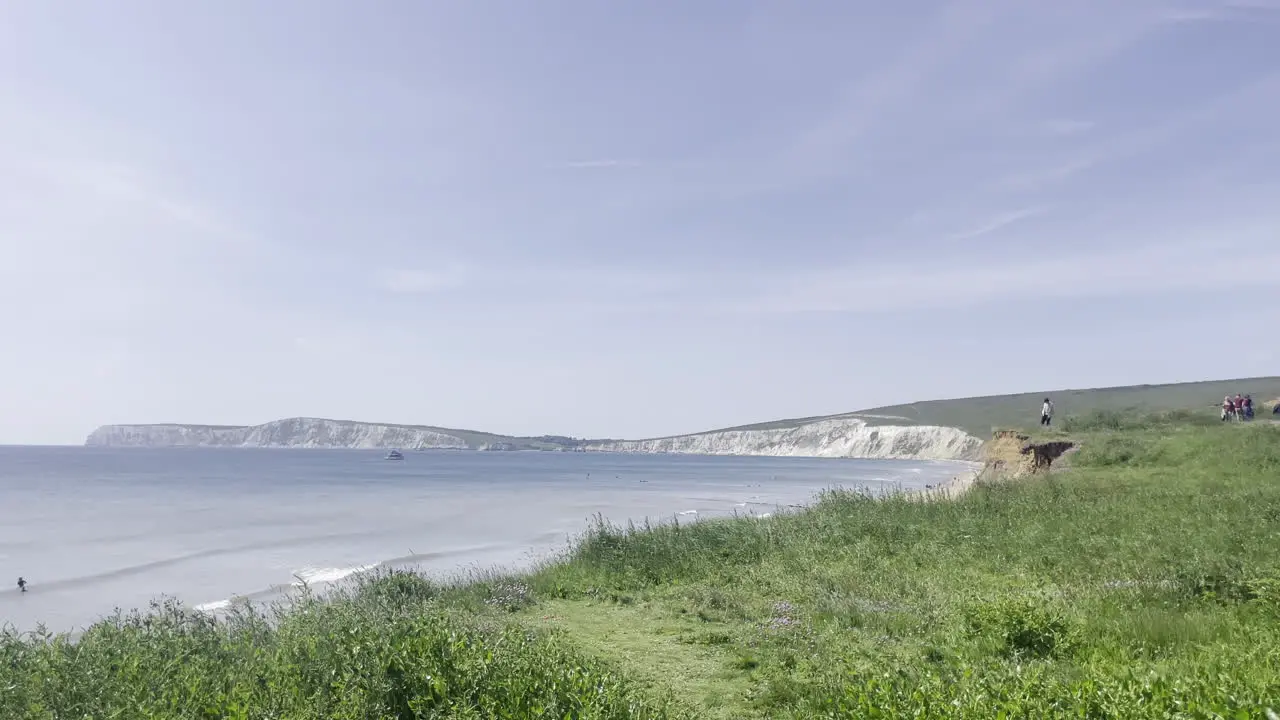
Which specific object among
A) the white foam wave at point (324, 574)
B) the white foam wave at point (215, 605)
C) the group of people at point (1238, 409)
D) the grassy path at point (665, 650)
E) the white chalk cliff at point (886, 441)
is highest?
the group of people at point (1238, 409)

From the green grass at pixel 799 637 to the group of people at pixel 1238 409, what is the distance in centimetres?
2662

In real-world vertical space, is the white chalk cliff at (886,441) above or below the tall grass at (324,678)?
below

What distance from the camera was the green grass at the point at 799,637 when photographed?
5809 mm

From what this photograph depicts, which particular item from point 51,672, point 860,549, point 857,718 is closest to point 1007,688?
point 857,718

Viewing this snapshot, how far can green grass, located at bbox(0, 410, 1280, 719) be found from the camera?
5.81 metres

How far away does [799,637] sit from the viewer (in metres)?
9.33

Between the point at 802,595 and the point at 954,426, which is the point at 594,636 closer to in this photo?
the point at 802,595

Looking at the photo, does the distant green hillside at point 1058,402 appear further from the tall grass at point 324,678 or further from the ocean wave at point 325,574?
the tall grass at point 324,678

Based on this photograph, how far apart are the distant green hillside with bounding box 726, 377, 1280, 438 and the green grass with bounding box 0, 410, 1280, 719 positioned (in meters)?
92.7

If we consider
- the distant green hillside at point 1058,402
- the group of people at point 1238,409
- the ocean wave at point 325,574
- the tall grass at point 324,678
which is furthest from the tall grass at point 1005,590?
the distant green hillside at point 1058,402

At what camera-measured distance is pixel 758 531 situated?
19.0 meters

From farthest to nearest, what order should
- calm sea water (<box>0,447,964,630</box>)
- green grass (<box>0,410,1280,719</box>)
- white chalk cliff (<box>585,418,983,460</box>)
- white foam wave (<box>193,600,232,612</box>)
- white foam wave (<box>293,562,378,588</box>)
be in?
1. white chalk cliff (<box>585,418,983,460</box>)
2. white foam wave (<box>293,562,378,588</box>)
3. calm sea water (<box>0,447,964,630</box>)
4. white foam wave (<box>193,600,232,612</box>)
5. green grass (<box>0,410,1280,719</box>)

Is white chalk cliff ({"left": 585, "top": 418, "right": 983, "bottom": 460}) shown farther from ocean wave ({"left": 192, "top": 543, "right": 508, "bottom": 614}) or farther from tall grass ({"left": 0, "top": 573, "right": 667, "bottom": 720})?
tall grass ({"left": 0, "top": 573, "right": 667, "bottom": 720})

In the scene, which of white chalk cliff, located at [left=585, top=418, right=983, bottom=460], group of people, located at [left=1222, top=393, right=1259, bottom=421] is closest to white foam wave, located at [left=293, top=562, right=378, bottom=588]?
group of people, located at [left=1222, top=393, right=1259, bottom=421]
